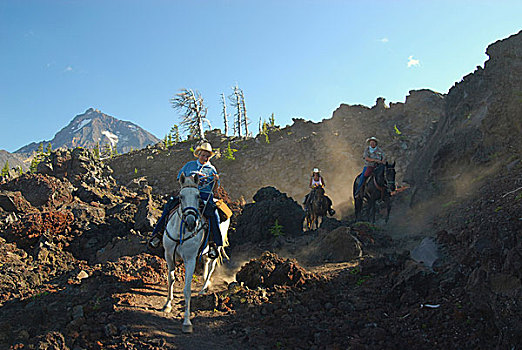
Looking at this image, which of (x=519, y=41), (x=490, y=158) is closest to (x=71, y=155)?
(x=490, y=158)

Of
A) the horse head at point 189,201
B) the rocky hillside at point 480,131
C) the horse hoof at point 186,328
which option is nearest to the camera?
the horse hoof at point 186,328

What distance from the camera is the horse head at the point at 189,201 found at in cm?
609

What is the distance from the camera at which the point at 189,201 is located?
251 inches

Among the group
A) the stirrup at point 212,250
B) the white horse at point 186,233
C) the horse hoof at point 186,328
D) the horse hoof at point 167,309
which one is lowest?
the horse hoof at point 186,328

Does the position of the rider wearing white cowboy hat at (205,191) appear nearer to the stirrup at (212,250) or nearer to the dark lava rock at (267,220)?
the stirrup at (212,250)

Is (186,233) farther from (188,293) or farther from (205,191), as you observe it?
(205,191)

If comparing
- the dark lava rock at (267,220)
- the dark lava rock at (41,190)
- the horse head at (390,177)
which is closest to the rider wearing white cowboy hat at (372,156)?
the horse head at (390,177)

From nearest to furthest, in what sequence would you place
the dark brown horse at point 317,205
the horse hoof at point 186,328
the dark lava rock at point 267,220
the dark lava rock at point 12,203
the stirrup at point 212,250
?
the horse hoof at point 186,328 → the stirrup at point 212,250 → the dark lava rock at point 12,203 → the dark lava rock at point 267,220 → the dark brown horse at point 317,205

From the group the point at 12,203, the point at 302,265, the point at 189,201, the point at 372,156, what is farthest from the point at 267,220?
the point at 12,203

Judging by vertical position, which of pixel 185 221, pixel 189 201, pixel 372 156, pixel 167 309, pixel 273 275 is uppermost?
pixel 372 156

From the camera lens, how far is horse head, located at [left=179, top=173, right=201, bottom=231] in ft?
20.0

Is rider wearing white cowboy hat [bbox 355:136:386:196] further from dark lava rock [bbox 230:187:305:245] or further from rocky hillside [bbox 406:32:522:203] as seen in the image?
dark lava rock [bbox 230:187:305:245]

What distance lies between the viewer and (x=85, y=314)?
6238mm

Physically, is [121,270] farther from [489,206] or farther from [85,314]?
[489,206]
